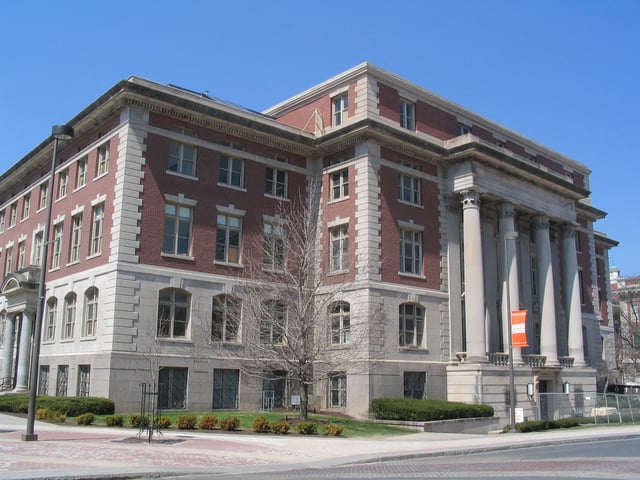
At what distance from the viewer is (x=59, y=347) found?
37.5m

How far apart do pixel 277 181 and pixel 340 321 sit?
926 cm

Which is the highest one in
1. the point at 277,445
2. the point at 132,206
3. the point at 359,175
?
the point at 359,175

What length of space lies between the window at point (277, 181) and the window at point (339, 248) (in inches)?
148

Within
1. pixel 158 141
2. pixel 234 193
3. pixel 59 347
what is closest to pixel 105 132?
pixel 158 141

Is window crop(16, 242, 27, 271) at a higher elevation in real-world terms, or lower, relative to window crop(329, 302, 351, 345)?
higher

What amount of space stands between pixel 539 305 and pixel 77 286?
101ft

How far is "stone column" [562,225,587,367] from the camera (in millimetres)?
48500

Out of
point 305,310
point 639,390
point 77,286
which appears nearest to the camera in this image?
point 305,310

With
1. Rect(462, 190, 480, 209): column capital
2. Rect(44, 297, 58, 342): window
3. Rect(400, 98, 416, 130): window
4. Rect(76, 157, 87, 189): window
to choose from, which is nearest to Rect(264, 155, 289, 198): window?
Rect(400, 98, 416, 130): window

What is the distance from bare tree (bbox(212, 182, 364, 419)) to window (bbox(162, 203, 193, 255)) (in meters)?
3.49

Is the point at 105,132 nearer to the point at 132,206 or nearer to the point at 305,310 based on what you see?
the point at 132,206

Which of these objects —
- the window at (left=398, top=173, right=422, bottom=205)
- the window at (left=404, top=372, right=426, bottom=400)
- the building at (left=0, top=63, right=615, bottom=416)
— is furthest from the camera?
the window at (left=398, top=173, right=422, bottom=205)

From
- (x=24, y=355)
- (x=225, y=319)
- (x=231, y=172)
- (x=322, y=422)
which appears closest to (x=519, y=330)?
(x=322, y=422)

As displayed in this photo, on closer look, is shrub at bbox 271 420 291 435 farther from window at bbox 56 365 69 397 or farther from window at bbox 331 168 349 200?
window at bbox 331 168 349 200
